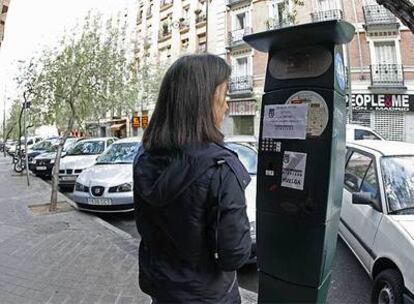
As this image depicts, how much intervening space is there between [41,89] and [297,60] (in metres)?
8.30

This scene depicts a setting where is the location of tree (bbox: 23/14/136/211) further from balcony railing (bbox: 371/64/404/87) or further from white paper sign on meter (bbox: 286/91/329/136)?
balcony railing (bbox: 371/64/404/87)

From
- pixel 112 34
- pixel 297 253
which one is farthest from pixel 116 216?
pixel 297 253

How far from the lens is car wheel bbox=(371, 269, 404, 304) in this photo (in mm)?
3244

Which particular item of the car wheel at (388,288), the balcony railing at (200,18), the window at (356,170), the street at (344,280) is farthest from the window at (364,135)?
the balcony railing at (200,18)

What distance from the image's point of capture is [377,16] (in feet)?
71.6

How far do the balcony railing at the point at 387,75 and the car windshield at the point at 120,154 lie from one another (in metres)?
16.0

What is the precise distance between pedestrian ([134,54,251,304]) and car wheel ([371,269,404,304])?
2.05 meters

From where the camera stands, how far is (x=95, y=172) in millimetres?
8445

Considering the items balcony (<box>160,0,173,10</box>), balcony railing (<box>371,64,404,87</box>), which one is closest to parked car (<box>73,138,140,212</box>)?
balcony railing (<box>371,64,404,87</box>)

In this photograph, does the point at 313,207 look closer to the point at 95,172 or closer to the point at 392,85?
the point at 95,172

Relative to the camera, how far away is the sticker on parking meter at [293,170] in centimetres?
259

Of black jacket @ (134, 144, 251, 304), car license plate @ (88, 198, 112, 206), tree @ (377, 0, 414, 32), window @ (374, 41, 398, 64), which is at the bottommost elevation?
car license plate @ (88, 198, 112, 206)

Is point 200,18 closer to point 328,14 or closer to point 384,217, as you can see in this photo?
point 328,14

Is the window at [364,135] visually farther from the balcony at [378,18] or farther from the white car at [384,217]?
the balcony at [378,18]
